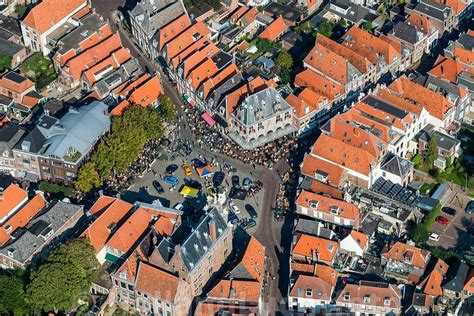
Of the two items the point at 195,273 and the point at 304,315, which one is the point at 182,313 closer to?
the point at 195,273

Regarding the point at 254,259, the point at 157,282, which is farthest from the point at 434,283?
the point at 157,282

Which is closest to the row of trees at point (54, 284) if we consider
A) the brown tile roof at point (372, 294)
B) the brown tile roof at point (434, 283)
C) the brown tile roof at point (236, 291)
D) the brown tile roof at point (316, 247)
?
the brown tile roof at point (236, 291)

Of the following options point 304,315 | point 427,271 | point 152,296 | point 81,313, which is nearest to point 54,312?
point 81,313

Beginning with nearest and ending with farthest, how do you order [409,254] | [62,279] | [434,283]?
[62,279] < [434,283] < [409,254]

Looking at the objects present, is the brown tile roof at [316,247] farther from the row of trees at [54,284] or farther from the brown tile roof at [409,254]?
the row of trees at [54,284]

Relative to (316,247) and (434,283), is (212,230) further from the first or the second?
(434,283)

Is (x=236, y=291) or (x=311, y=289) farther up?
(x=236, y=291)
